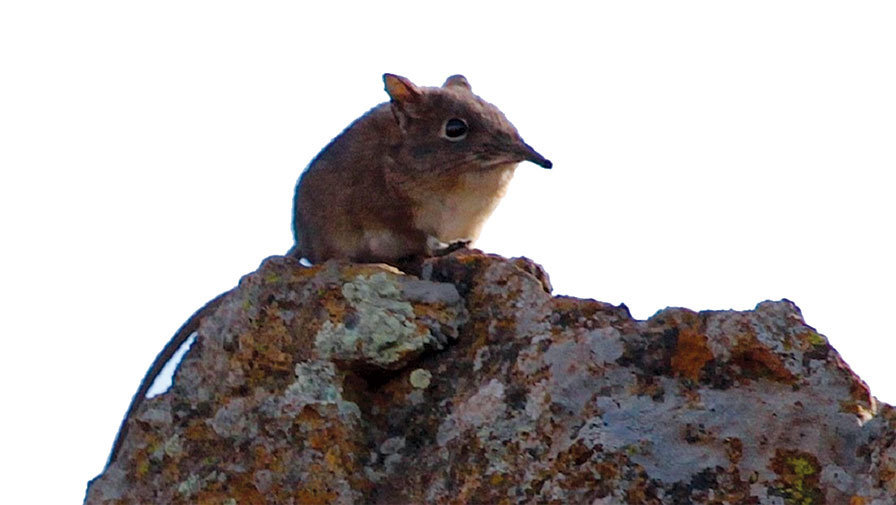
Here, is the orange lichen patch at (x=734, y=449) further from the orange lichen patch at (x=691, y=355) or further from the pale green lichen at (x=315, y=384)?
the pale green lichen at (x=315, y=384)

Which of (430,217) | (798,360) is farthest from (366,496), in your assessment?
(430,217)

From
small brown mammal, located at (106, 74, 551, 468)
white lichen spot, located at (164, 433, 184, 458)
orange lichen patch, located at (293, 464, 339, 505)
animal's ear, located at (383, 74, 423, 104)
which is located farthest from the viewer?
animal's ear, located at (383, 74, 423, 104)

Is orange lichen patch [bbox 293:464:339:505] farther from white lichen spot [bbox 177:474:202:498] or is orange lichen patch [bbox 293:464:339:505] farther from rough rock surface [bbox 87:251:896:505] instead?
white lichen spot [bbox 177:474:202:498]

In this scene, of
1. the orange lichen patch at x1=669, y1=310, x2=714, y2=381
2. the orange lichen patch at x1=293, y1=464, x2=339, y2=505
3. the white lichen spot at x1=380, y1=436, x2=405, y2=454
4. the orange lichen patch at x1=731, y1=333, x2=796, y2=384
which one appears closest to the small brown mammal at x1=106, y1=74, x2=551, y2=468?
the white lichen spot at x1=380, y1=436, x2=405, y2=454

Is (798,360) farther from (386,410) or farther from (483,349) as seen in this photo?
(386,410)

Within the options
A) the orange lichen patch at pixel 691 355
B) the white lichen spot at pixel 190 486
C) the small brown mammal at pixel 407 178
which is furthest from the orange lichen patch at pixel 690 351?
the small brown mammal at pixel 407 178

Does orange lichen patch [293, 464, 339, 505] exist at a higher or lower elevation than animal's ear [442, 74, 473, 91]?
lower

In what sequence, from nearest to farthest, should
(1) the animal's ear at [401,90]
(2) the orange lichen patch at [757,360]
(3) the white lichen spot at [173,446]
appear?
(2) the orange lichen patch at [757,360] → (3) the white lichen spot at [173,446] → (1) the animal's ear at [401,90]
